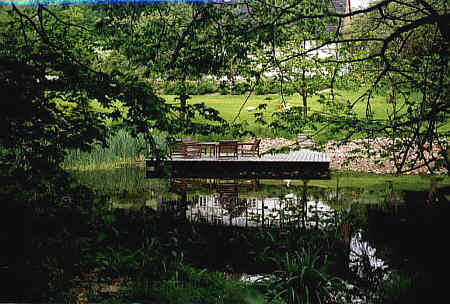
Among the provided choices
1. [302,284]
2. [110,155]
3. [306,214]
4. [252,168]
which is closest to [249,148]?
[252,168]

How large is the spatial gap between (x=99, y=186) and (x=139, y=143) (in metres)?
1.04

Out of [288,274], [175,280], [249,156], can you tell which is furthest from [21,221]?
[249,156]

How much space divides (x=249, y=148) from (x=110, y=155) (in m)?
2.69

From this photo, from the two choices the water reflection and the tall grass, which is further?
the tall grass

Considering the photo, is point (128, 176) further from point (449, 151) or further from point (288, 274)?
point (449, 151)

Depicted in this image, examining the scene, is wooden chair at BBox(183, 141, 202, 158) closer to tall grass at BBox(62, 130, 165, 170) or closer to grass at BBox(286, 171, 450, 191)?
tall grass at BBox(62, 130, 165, 170)

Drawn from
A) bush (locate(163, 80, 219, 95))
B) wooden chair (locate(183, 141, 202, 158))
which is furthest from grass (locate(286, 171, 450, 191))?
bush (locate(163, 80, 219, 95))

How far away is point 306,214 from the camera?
19.6ft

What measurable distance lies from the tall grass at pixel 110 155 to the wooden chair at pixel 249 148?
5.05 feet

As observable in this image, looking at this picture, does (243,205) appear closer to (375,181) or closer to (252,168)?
(252,168)

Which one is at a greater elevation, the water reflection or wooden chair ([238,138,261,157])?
wooden chair ([238,138,261,157])

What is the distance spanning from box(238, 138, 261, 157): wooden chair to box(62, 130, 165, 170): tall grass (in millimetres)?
1540

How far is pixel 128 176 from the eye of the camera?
26.8ft

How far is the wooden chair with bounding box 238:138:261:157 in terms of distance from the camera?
7990 mm
